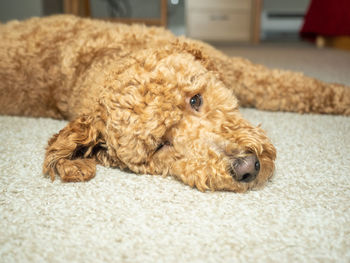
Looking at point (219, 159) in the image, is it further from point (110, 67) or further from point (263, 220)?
point (110, 67)

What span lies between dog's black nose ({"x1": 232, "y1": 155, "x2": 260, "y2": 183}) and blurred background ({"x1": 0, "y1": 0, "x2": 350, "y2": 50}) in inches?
181

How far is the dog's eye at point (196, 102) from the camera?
1.35m

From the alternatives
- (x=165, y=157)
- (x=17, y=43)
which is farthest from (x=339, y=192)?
(x=17, y=43)

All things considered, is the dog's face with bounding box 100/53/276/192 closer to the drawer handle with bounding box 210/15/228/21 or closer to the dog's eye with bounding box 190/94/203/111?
the dog's eye with bounding box 190/94/203/111

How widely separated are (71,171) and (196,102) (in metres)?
0.52

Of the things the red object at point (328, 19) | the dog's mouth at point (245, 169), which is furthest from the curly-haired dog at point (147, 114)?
the red object at point (328, 19)

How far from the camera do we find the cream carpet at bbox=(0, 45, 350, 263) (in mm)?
853

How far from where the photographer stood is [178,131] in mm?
1294

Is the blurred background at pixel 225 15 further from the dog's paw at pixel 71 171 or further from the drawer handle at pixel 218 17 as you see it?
the dog's paw at pixel 71 171

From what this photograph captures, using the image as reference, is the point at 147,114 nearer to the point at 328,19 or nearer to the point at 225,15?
the point at 328,19

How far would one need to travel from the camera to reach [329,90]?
196 centimetres

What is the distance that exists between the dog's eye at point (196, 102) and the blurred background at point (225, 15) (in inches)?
169

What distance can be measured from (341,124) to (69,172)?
1.38 meters

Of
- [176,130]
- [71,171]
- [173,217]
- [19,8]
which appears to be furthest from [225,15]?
[173,217]
